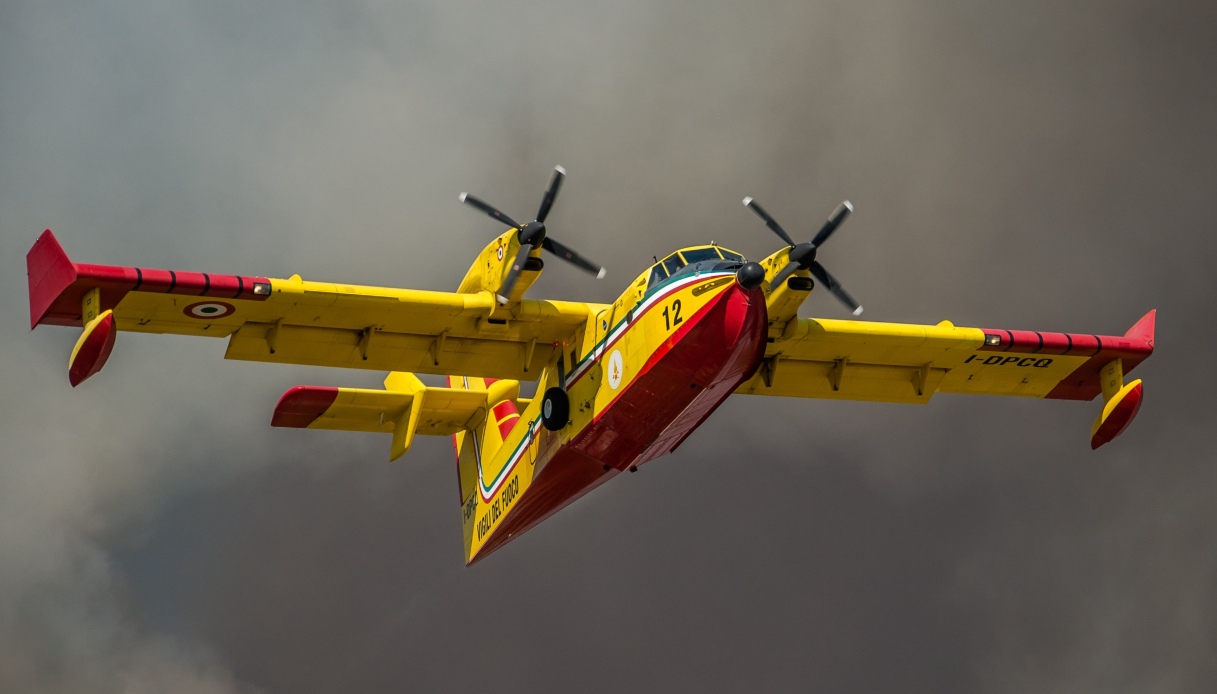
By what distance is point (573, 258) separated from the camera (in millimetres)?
26906

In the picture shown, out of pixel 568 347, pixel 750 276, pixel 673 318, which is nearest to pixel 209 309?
pixel 568 347

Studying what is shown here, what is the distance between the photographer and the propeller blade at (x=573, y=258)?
26578 mm

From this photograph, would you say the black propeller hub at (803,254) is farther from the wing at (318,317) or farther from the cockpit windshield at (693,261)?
the wing at (318,317)

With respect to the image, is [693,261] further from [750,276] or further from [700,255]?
[750,276]

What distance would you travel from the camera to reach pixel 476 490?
32125 millimetres

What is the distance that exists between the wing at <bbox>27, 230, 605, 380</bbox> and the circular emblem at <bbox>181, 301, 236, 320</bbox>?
0.6 inches

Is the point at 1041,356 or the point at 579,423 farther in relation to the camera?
the point at 1041,356

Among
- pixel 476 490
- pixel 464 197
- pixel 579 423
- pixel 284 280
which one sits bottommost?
pixel 476 490

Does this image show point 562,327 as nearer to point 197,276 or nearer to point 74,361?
point 197,276

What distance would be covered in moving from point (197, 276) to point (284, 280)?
1.34 metres

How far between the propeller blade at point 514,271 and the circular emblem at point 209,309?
14.0ft

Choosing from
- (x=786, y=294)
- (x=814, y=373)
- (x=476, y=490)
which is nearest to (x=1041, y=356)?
(x=814, y=373)

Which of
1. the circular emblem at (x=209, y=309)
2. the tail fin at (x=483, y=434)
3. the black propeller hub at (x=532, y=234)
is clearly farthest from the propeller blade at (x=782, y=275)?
the circular emblem at (x=209, y=309)

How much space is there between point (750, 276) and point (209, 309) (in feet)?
28.3
